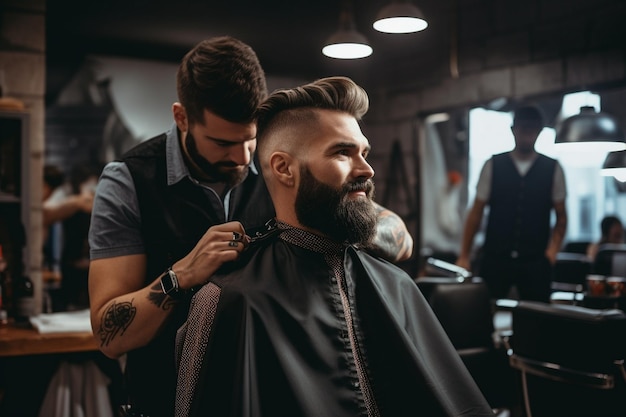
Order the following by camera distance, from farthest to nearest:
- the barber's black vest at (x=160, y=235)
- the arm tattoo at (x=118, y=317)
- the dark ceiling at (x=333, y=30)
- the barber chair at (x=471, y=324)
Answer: the dark ceiling at (x=333, y=30)
the barber chair at (x=471, y=324)
the barber's black vest at (x=160, y=235)
the arm tattoo at (x=118, y=317)

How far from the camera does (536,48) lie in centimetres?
446

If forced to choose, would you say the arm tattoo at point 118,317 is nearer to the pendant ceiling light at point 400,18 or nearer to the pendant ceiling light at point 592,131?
the pendant ceiling light at point 400,18

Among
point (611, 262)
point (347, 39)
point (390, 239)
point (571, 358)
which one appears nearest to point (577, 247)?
point (611, 262)

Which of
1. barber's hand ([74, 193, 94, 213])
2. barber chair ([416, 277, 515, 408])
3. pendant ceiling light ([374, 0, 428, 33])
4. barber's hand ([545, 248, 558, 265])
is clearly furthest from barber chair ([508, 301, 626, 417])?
barber's hand ([74, 193, 94, 213])

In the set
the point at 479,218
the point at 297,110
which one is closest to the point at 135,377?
the point at 297,110

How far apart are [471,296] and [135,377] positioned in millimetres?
1503

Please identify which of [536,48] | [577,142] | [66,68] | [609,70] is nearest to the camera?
[577,142]

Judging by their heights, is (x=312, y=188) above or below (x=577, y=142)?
below

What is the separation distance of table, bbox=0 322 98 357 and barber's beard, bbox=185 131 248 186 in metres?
0.99

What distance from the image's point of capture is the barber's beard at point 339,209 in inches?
54.2

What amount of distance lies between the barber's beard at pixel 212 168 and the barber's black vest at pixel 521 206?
8.58 feet

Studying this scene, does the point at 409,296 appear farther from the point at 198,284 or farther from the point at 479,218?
the point at 479,218

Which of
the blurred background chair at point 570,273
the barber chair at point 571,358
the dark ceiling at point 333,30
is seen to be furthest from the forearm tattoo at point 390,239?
the blurred background chair at point 570,273

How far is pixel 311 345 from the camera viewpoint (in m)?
1.32
